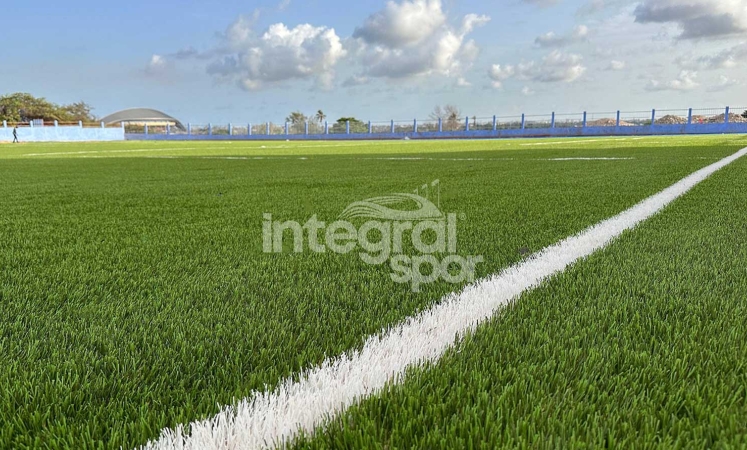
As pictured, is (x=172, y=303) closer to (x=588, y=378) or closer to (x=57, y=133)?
(x=588, y=378)

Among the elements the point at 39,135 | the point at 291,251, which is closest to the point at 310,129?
the point at 39,135

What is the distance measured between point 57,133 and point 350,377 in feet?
181

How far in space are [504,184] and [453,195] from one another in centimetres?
93

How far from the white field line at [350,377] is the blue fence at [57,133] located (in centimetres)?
5165

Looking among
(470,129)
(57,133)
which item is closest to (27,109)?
(57,133)

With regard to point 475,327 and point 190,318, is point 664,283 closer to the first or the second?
point 475,327

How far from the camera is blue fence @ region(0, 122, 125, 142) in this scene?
148 ft

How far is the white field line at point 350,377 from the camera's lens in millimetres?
859

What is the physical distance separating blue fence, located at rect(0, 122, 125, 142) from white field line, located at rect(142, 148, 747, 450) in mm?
51649

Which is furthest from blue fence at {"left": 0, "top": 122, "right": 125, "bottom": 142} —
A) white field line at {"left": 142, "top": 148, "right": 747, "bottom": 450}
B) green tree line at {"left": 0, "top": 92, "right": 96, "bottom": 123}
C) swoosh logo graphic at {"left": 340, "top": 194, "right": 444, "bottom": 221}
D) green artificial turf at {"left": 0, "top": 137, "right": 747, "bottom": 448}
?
white field line at {"left": 142, "top": 148, "right": 747, "bottom": 450}

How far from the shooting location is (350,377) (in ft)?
3.42

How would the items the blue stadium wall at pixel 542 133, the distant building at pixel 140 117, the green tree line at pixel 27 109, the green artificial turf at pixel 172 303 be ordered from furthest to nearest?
the distant building at pixel 140 117, the green tree line at pixel 27 109, the blue stadium wall at pixel 542 133, the green artificial turf at pixel 172 303

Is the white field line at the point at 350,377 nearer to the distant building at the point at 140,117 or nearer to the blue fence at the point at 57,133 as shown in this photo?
the blue fence at the point at 57,133

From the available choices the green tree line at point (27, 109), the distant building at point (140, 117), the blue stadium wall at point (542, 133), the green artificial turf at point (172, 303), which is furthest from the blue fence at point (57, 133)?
the green artificial turf at point (172, 303)
